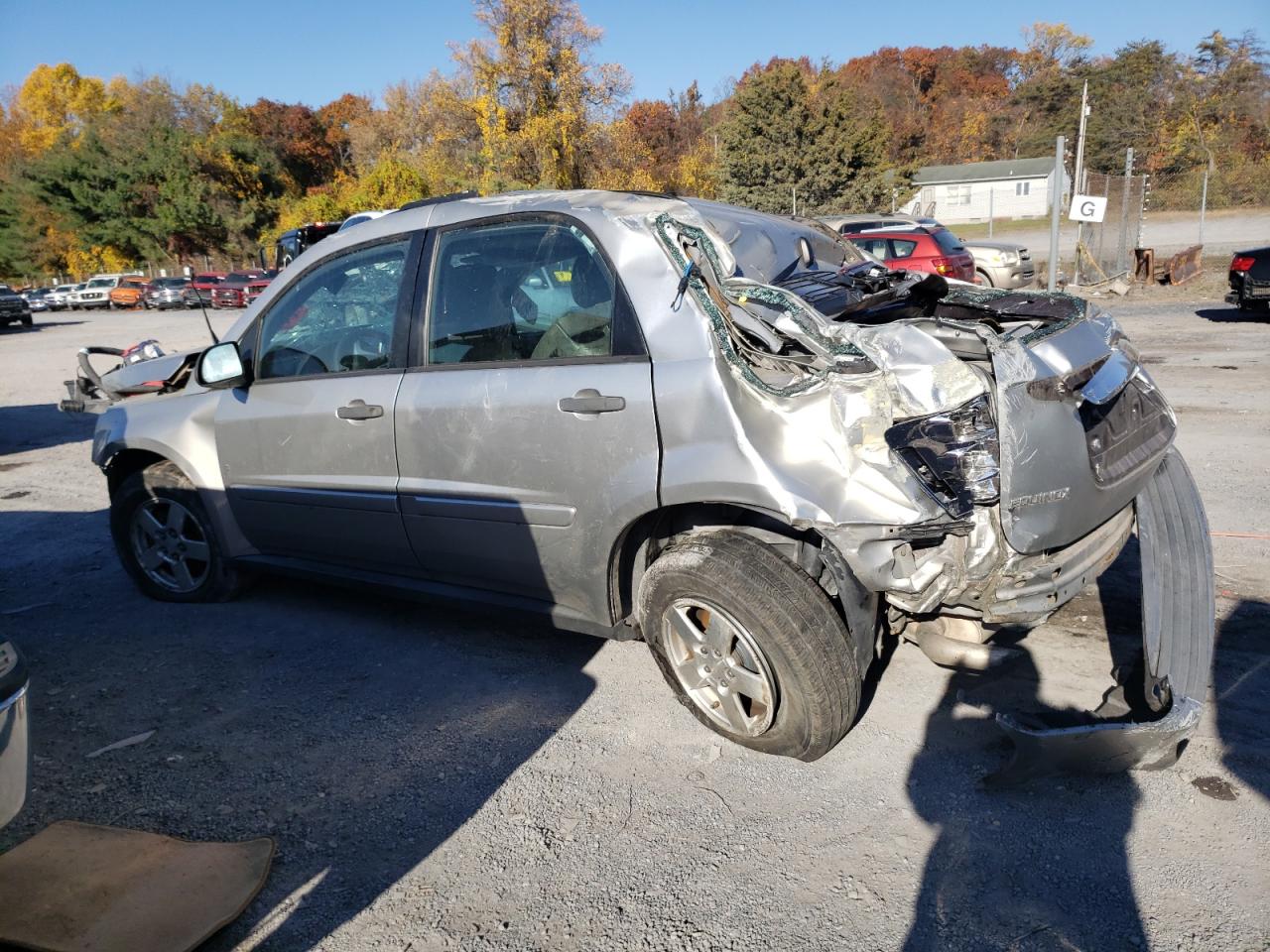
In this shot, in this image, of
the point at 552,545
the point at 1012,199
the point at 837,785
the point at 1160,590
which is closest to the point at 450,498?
the point at 552,545

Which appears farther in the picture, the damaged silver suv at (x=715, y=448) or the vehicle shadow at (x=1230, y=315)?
the vehicle shadow at (x=1230, y=315)

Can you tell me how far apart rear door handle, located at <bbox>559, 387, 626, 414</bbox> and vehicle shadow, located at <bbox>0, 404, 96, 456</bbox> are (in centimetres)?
900

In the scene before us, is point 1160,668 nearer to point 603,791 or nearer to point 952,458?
point 952,458

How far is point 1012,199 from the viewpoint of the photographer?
176 ft

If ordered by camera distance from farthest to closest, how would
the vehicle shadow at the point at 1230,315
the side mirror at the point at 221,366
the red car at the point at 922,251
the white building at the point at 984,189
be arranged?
the white building at the point at 984,189, the red car at the point at 922,251, the vehicle shadow at the point at 1230,315, the side mirror at the point at 221,366

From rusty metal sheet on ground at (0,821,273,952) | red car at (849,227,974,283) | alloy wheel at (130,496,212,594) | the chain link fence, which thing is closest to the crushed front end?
rusty metal sheet on ground at (0,821,273,952)

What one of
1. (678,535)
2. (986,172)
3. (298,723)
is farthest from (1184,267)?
(986,172)

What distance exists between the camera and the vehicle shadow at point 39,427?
10117mm

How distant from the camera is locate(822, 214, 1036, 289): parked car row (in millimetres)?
15367

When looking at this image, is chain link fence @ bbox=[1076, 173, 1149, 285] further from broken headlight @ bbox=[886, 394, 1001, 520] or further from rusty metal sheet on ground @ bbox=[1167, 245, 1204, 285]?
broken headlight @ bbox=[886, 394, 1001, 520]

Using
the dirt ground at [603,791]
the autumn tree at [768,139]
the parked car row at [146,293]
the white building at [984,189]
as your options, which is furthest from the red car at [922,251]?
the white building at [984,189]

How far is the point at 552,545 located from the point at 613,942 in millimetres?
1434

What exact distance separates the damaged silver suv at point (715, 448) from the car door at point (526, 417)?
1 cm

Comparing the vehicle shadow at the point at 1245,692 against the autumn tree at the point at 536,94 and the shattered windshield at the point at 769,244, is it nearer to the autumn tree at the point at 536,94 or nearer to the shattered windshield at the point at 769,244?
the shattered windshield at the point at 769,244
